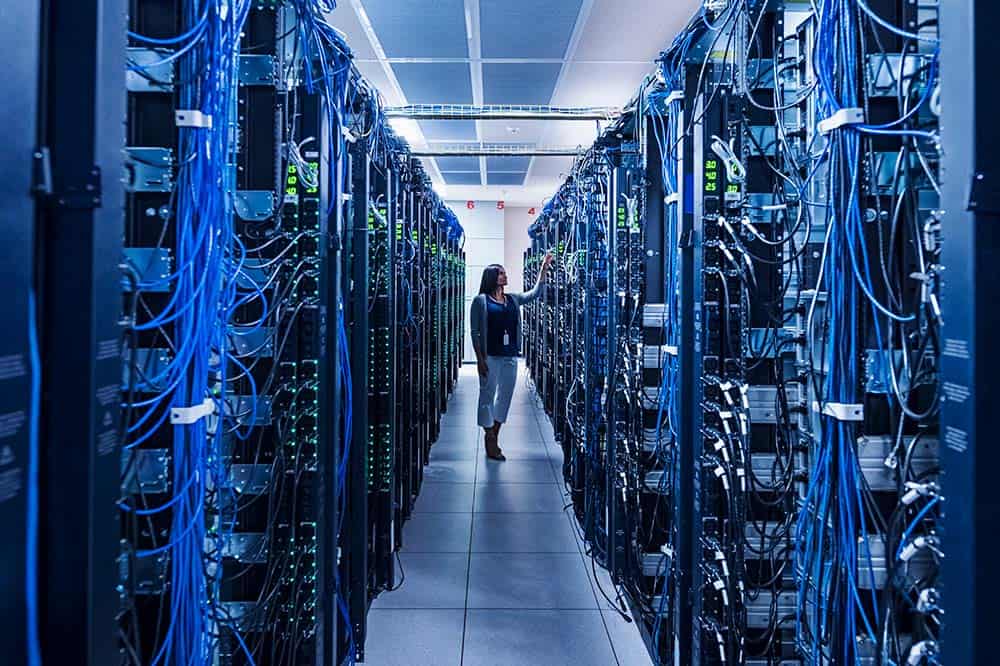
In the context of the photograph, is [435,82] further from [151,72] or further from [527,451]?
[151,72]

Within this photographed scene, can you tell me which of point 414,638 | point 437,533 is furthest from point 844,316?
point 437,533

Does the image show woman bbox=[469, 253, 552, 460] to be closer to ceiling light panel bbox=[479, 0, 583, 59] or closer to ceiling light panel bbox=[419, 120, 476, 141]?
ceiling light panel bbox=[479, 0, 583, 59]

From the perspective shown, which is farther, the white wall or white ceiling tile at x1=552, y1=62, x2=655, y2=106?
the white wall

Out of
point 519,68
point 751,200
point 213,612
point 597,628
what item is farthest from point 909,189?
point 519,68

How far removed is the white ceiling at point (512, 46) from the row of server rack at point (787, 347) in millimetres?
1433

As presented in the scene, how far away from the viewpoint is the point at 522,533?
5.12m

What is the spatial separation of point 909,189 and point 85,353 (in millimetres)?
1942

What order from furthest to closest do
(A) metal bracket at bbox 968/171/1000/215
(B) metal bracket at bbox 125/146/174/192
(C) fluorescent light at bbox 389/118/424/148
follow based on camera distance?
(C) fluorescent light at bbox 389/118/424/148
(B) metal bracket at bbox 125/146/174/192
(A) metal bracket at bbox 968/171/1000/215

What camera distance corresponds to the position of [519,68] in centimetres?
629

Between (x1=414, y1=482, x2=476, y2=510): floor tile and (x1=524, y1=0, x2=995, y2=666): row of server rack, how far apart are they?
164 centimetres

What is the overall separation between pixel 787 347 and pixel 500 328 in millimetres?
4613

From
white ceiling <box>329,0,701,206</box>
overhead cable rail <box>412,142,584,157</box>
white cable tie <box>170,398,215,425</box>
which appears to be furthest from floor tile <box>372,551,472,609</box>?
overhead cable rail <box>412,142,584,157</box>

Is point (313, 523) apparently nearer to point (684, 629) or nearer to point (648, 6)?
point (684, 629)

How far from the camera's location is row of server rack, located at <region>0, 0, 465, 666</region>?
1288 mm
